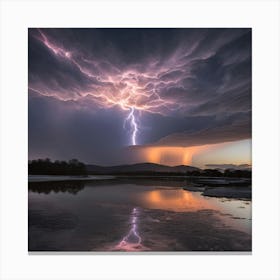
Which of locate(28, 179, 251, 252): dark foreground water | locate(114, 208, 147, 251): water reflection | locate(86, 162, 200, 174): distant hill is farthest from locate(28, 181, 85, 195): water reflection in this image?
locate(114, 208, 147, 251): water reflection

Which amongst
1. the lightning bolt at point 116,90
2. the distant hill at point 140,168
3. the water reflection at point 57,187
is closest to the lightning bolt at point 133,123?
the lightning bolt at point 116,90

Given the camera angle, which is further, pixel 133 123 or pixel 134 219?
pixel 133 123
